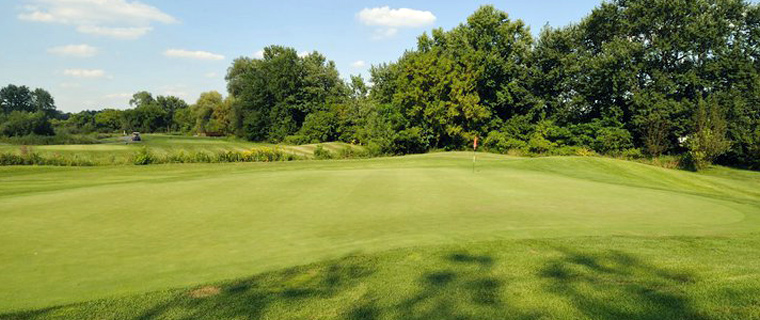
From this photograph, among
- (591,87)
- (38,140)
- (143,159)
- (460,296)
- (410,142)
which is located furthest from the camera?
(410,142)

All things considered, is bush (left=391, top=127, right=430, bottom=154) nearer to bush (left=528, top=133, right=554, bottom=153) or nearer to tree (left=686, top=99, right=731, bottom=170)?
bush (left=528, top=133, right=554, bottom=153)

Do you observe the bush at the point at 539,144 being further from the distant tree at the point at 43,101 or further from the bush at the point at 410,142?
the distant tree at the point at 43,101

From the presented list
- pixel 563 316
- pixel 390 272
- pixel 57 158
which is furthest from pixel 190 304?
pixel 57 158

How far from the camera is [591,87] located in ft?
139

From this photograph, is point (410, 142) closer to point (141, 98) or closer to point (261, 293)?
point (261, 293)

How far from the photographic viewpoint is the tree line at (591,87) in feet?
122

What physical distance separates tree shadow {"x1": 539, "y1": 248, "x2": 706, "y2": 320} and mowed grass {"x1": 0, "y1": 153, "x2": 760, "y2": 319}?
28 mm

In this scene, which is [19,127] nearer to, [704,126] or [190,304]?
[190,304]

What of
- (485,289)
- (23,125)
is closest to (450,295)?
(485,289)

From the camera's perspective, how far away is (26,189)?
49.0 ft

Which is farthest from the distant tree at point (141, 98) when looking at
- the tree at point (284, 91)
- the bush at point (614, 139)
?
the bush at point (614, 139)

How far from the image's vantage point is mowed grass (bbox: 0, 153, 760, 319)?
15.2ft

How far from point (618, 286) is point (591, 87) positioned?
42866 mm

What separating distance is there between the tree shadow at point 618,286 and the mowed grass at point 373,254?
0.03 meters
